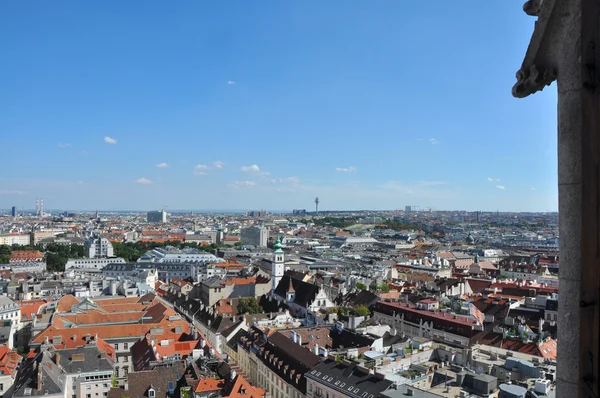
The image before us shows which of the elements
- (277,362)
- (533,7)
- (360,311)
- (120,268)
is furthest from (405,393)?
(120,268)

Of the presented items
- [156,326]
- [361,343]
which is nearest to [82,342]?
[156,326]

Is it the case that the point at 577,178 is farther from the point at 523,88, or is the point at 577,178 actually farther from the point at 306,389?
the point at 306,389

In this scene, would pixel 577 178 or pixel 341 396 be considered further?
pixel 341 396

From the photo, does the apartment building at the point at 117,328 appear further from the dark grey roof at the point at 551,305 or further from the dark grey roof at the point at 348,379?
the dark grey roof at the point at 551,305

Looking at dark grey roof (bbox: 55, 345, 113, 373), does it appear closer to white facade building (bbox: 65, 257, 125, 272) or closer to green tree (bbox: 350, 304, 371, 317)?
green tree (bbox: 350, 304, 371, 317)

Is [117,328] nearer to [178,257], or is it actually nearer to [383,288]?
[383,288]

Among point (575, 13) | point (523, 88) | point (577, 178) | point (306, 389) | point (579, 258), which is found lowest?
point (306, 389)
